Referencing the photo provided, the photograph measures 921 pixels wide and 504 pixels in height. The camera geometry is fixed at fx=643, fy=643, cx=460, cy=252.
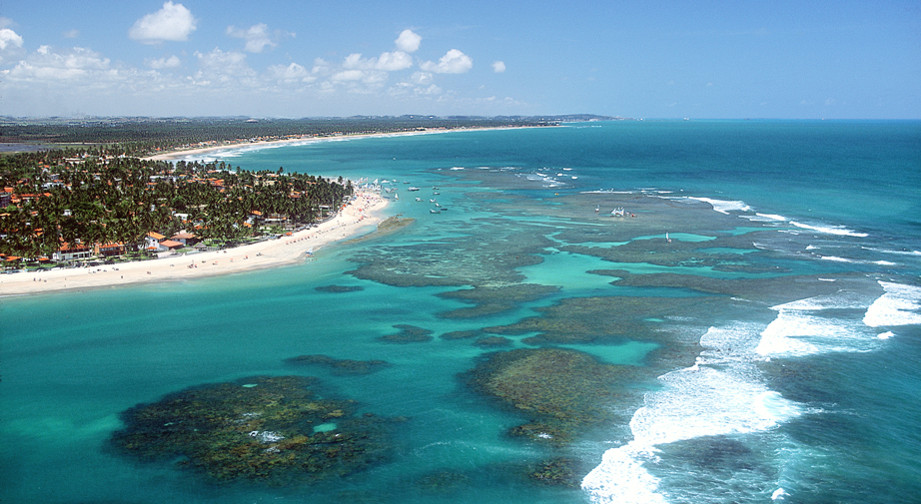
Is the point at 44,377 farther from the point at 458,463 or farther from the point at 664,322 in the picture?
the point at 664,322

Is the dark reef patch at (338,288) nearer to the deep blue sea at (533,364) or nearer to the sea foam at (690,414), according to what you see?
the deep blue sea at (533,364)

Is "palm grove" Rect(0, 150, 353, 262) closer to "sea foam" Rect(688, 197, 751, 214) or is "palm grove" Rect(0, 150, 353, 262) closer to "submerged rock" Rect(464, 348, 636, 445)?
"submerged rock" Rect(464, 348, 636, 445)

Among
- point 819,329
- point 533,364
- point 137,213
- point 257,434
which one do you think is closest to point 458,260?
point 533,364

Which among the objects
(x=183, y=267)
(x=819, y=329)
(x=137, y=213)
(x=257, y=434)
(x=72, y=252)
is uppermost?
(x=137, y=213)

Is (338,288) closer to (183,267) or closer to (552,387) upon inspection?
(183,267)

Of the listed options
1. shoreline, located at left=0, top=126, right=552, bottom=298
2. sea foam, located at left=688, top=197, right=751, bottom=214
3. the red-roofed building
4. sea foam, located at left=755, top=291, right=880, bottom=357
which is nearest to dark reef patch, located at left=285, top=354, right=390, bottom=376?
sea foam, located at left=755, top=291, right=880, bottom=357
